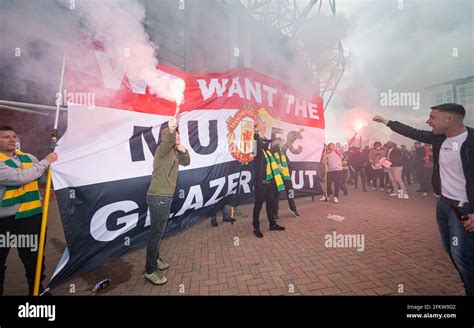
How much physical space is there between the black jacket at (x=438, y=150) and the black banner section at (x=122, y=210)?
10.4 feet

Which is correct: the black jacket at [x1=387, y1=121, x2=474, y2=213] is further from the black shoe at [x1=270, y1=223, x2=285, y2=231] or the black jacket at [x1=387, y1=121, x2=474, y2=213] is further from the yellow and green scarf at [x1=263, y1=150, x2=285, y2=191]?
the black shoe at [x1=270, y1=223, x2=285, y2=231]

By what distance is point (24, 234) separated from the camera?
2289 millimetres

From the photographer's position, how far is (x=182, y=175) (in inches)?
157

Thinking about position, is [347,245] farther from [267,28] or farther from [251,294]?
[267,28]

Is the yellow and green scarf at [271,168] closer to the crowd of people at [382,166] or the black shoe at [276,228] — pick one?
the black shoe at [276,228]

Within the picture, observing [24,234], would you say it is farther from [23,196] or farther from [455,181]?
[455,181]

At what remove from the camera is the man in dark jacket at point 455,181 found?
1.96 metres

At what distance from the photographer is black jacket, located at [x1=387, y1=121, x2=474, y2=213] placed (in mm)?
1958
